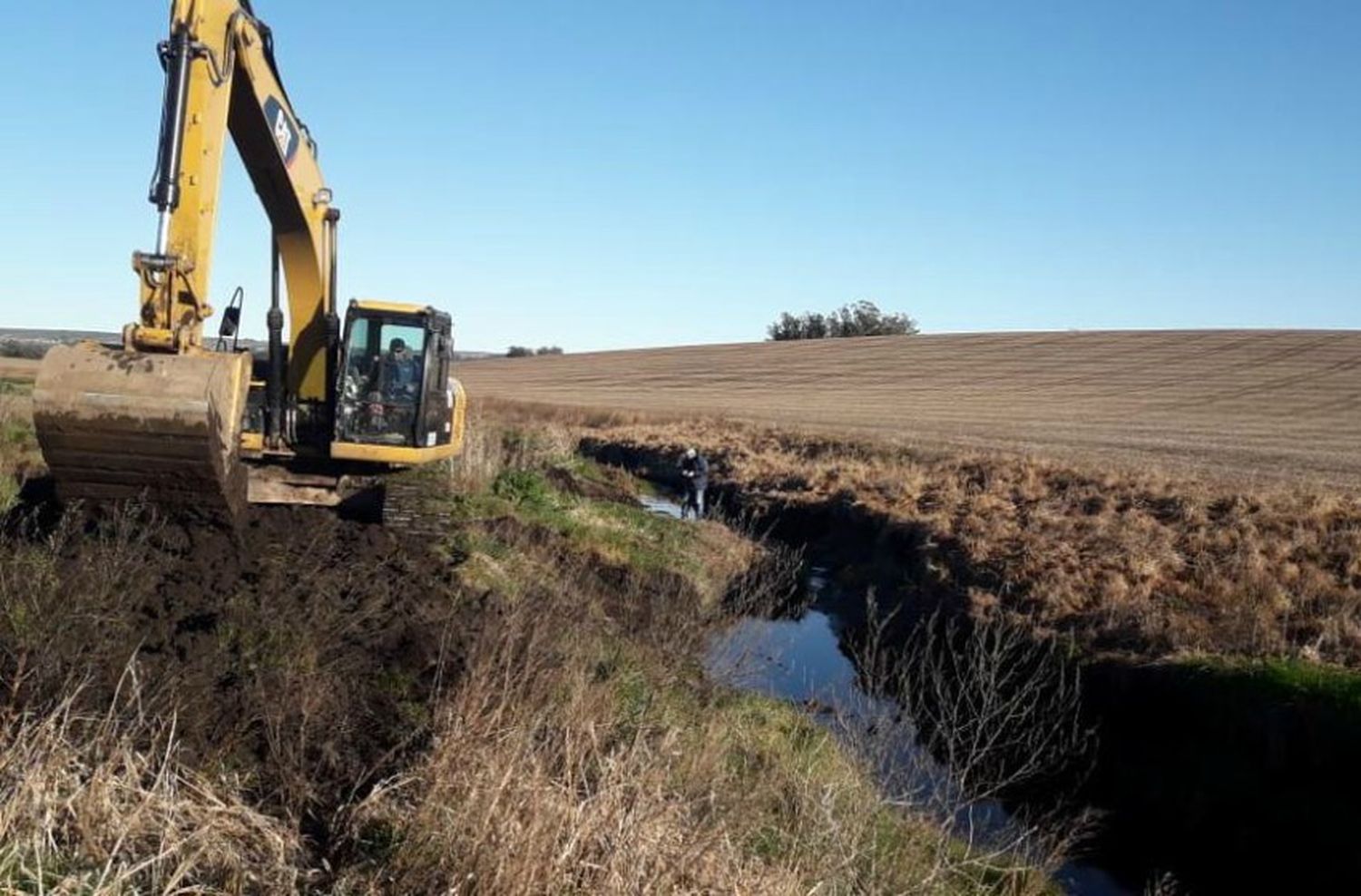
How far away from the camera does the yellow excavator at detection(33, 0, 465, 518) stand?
8.64 m

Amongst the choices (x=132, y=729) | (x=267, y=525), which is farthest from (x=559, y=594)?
(x=132, y=729)

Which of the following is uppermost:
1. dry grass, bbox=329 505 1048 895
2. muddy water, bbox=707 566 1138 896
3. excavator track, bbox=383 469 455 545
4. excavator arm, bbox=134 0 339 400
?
excavator arm, bbox=134 0 339 400

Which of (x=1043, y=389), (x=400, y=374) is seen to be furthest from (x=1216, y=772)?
(x=1043, y=389)

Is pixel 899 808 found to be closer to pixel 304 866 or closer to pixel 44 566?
pixel 304 866

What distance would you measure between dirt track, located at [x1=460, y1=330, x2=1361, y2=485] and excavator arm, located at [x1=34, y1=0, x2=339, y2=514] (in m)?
20.0

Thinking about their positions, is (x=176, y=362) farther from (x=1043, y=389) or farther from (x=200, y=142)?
(x=1043, y=389)

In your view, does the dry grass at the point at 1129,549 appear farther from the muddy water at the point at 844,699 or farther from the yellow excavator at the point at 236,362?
the yellow excavator at the point at 236,362

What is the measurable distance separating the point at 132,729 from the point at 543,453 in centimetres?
1962

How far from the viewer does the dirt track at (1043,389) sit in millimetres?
33500

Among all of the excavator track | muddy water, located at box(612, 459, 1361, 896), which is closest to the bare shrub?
muddy water, located at box(612, 459, 1361, 896)

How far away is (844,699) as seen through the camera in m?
13.0

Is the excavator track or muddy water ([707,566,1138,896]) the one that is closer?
muddy water ([707,566,1138,896])

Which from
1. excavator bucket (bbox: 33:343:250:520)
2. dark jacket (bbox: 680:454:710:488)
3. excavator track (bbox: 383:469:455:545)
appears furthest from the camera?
dark jacket (bbox: 680:454:710:488)

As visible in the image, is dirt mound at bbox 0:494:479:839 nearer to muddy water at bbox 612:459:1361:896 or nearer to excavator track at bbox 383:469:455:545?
excavator track at bbox 383:469:455:545
